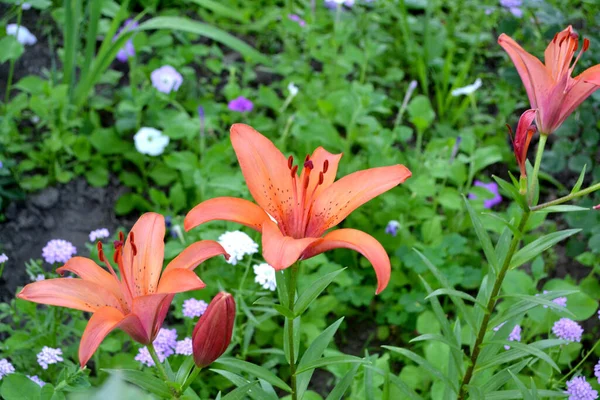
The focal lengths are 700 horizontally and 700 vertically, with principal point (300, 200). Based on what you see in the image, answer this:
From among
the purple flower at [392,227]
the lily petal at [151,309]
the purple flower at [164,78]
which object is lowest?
the purple flower at [392,227]

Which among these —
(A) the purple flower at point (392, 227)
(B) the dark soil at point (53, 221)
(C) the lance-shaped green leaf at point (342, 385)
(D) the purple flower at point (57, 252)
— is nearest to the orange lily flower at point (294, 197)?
(C) the lance-shaped green leaf at point (342, 385)

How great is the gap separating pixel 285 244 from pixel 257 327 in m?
1.03

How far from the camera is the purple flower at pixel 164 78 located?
257cm

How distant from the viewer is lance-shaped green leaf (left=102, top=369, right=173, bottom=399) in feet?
3.51

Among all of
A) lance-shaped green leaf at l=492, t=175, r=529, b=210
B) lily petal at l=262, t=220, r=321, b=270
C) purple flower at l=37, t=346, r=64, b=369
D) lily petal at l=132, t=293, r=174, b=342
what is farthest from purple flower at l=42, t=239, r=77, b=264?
lance-shaped green leaf at l=492, t=175, r=529, b=210

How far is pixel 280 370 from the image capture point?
1928mm

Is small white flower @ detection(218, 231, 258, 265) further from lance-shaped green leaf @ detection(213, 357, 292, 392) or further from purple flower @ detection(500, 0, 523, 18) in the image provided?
purple flower @ detection(500, 0, 523, 18)

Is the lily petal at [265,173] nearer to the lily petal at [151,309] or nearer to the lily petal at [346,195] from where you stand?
the lily petal at [346,195]

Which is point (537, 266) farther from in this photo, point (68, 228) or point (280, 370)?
point (68, 228)

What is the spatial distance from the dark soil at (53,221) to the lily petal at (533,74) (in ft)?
4.81

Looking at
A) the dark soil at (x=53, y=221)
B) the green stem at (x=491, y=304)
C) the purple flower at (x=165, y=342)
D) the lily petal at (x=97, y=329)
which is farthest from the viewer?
the dark soil at (x=53, y=221)

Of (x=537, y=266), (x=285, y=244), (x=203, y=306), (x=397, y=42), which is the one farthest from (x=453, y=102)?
(x=285, y=244)

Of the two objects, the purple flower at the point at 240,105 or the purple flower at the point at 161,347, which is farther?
the purple flower at the point at 240,105

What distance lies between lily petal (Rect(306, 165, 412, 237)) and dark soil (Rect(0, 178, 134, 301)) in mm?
1251
